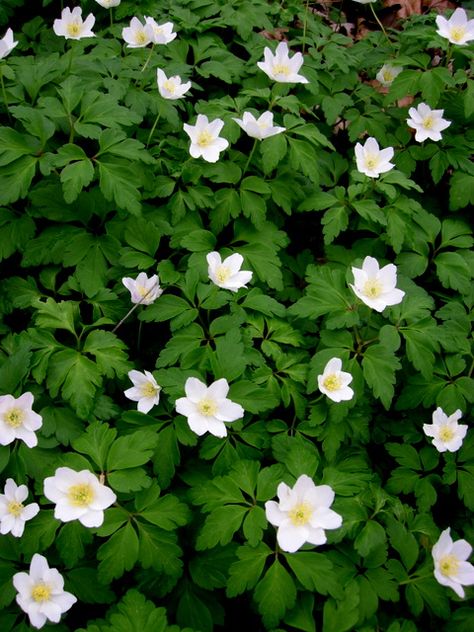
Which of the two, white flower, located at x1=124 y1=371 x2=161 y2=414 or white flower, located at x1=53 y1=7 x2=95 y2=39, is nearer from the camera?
white flower, located at x1=124 y1=371 x2=161 y2=414

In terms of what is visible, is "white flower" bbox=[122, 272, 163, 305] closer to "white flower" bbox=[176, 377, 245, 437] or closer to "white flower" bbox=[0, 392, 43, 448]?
"white flower" bbox=[176, 377, 245, 437]

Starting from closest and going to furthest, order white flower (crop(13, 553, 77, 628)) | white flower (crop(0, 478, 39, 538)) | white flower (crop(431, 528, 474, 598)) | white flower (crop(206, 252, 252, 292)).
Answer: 1. white flower (crop(13, 553, 77, 628))
2. white flower (crop(0, 478, 39, 538))
3. white flower (crop(431, 528, 474, 598))
4. white flower (crop(206, 252, 252, 292))

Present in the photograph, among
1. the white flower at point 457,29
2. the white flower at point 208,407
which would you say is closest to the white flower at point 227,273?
the white flower at point 208,407

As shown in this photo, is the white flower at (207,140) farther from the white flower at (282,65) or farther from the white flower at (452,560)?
the white flower at (452,560)

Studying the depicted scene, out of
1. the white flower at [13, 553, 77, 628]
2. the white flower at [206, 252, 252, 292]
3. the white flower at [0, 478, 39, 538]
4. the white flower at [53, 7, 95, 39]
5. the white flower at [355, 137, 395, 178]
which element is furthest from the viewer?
the white flower at [53, 7, 95, 39]

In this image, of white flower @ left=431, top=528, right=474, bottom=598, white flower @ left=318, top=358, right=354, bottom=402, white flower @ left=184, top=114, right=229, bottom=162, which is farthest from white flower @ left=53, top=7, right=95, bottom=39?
white flower @ left=431, top=528, right=474, bottom=598

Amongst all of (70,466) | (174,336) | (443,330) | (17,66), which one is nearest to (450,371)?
(443,330)

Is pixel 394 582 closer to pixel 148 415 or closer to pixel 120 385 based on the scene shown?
pixel 148 415
